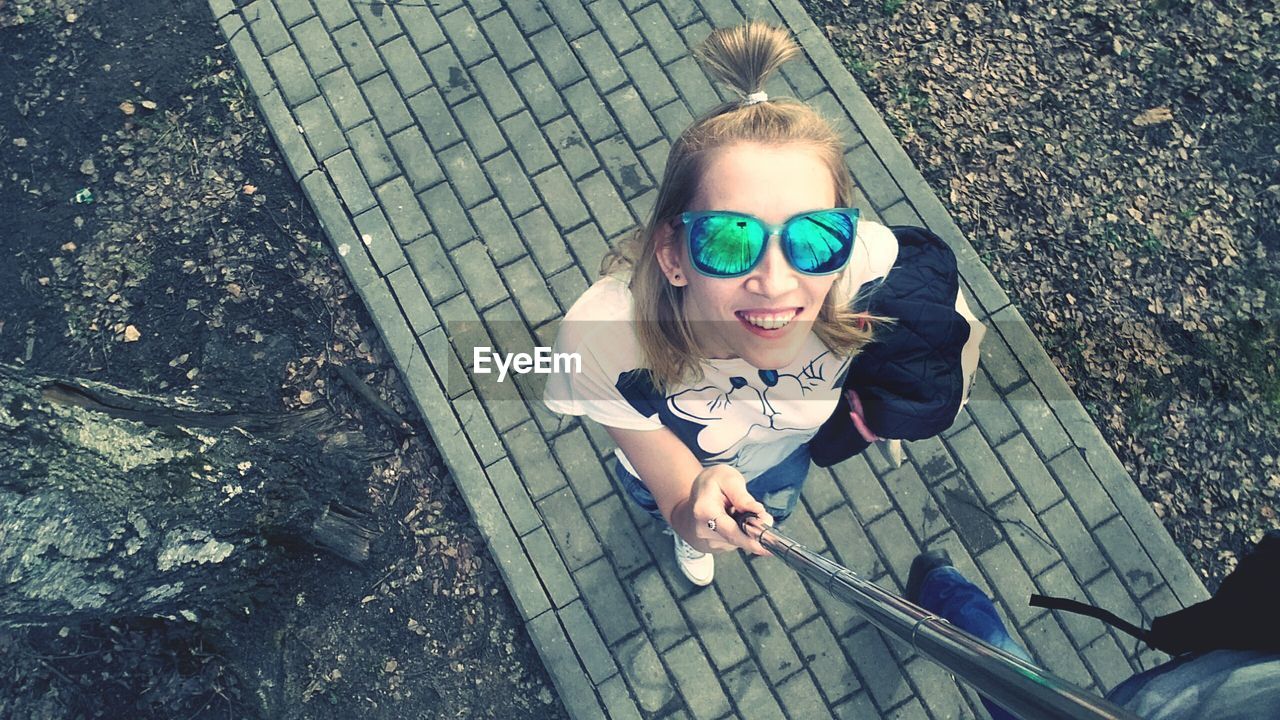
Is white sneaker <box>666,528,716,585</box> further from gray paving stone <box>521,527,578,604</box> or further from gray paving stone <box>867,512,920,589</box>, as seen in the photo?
gray paving stone <box>867,512,920,589</box>

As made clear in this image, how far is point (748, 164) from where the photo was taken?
218cm

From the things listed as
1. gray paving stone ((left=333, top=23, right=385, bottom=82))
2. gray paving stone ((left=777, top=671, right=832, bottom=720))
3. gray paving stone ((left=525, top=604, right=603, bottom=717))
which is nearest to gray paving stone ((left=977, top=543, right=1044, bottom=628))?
gray paving stone ((left=777, top=671, right=832, bottom=720))

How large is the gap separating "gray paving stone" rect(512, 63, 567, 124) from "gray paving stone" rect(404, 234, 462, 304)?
90 centimetres

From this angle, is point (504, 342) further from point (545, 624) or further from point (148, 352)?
point (148, 352)

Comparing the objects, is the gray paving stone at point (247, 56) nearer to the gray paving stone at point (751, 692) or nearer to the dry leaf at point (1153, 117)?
the gray paving stone at point (751, 692)

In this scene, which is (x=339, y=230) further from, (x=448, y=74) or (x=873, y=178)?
(x=873, y=178)

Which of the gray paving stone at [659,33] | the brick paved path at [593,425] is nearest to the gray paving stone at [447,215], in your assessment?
the brick paved path at [593,425]

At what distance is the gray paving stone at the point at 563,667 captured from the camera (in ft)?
12.5

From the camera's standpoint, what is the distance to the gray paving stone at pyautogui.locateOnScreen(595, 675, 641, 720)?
12.5 feet

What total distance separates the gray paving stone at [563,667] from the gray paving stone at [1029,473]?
2.24m

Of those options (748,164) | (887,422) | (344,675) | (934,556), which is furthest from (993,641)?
(344,675)

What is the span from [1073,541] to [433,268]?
11.1 feet

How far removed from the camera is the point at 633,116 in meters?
4.58

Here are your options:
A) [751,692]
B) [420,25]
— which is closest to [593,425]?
[751,692]
